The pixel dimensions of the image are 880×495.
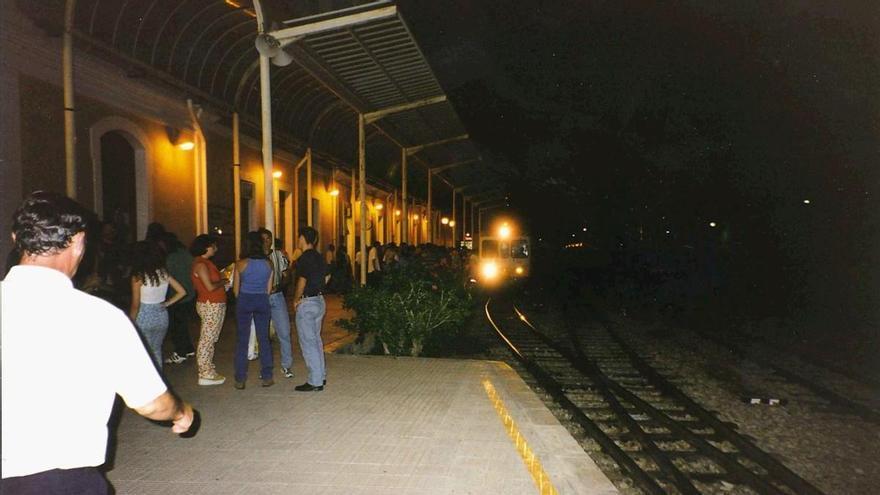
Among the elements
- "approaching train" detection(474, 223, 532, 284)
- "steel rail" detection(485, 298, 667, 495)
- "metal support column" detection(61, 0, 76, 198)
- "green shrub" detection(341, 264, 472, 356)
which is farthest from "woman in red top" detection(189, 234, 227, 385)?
"approaching train" detection(474, 223, 532, 284)

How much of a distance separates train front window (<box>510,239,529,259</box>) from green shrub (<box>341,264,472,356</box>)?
19563 mm

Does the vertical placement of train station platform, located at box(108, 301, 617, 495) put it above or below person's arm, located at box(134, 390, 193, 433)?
below

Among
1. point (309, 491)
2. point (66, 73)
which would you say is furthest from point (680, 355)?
point (66, 73)

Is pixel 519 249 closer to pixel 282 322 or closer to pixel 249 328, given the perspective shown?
pixel 282 322

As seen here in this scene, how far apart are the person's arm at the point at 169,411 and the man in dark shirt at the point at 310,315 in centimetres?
483

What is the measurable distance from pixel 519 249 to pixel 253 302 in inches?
944

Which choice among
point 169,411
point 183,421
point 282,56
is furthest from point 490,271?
point 169,411

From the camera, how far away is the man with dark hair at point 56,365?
201 centimetres

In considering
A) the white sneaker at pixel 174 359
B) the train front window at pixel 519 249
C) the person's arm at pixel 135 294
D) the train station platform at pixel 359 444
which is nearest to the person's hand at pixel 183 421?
the train station platform at pixel 359 444

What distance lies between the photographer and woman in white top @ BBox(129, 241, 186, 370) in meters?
6.68

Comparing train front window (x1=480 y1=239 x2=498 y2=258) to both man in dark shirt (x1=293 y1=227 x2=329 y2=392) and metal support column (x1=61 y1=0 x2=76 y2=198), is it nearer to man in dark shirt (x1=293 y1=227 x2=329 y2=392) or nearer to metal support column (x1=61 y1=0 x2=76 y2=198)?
metal support column (x1=61 y1=0 x2=76 y2=198)

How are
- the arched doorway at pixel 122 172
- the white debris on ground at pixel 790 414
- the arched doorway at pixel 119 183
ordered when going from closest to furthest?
the white debris on ground at pixel 790 414 → the arched doorway at pixel 122 172 → the arched doorway at pixel 119 183

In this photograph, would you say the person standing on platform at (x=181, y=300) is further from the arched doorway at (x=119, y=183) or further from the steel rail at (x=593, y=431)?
the steel rail at (x=593, y=431)

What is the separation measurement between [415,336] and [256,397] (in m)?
3.64
